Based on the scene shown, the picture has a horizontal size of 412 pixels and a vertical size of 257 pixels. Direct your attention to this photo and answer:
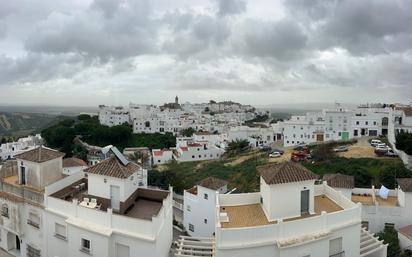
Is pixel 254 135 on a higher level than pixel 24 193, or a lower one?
lower

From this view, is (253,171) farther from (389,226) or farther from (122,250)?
(122,250)

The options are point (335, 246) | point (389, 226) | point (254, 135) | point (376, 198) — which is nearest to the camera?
point (335, 246)

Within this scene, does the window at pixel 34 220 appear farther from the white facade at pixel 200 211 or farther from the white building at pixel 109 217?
the white facade at pixel 200 211

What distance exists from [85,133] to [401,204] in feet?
248

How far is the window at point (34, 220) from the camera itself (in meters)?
18.5

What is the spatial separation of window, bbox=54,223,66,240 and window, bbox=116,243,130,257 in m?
3.46

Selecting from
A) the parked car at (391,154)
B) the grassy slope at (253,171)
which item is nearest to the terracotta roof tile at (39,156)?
the grassy slope at (253,171)

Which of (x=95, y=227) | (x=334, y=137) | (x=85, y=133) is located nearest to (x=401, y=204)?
(x=95, y=227)

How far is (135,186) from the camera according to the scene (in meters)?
18.9

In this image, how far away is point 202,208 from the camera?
29703 mm

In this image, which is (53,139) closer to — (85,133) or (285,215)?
(85,133)

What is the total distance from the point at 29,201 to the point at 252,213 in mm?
12125

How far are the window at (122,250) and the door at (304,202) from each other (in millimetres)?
8099

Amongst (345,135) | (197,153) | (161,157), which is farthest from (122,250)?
(345,135)
